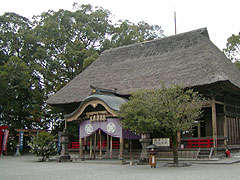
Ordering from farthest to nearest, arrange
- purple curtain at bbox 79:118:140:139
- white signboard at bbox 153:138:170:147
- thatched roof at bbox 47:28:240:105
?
1. thatched roof at bbox 47:28:240:105
2. purple curtain at bbox 79:118:140:139
3. white signboard at bbox 153:138:170:147

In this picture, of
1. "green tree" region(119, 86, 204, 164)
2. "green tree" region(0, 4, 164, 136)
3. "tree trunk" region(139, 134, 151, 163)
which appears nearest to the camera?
"green tree" region(119, 86, 204, 164)

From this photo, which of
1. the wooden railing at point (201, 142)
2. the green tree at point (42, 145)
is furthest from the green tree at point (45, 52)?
the wooden railing at point (201, 142)

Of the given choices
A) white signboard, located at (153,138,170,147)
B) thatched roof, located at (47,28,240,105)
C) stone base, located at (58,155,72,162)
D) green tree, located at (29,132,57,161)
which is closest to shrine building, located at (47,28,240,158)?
thatched roof, located at (47,28,240,105)

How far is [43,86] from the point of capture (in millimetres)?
29203

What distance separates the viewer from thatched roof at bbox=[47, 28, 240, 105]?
16.4m

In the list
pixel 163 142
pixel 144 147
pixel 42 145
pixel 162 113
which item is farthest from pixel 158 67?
pixel 42 145

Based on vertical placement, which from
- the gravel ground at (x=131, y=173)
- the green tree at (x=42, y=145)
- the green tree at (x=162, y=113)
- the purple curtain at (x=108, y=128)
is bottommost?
the gravel ground at (x=131, y=173)

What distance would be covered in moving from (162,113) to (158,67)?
7.79m

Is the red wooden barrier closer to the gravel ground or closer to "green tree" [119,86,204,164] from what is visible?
"green tree" [119,86,204,164]

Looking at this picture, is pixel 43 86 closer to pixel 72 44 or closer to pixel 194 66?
pixel 72 44

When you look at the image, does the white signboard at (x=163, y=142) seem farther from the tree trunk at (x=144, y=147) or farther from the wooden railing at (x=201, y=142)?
the wooden railing at (x=201, y=142)

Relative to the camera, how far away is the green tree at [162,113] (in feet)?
38.1

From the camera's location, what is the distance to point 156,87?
1677 cm

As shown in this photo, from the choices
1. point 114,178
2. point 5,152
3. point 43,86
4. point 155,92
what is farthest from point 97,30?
point 114,178
